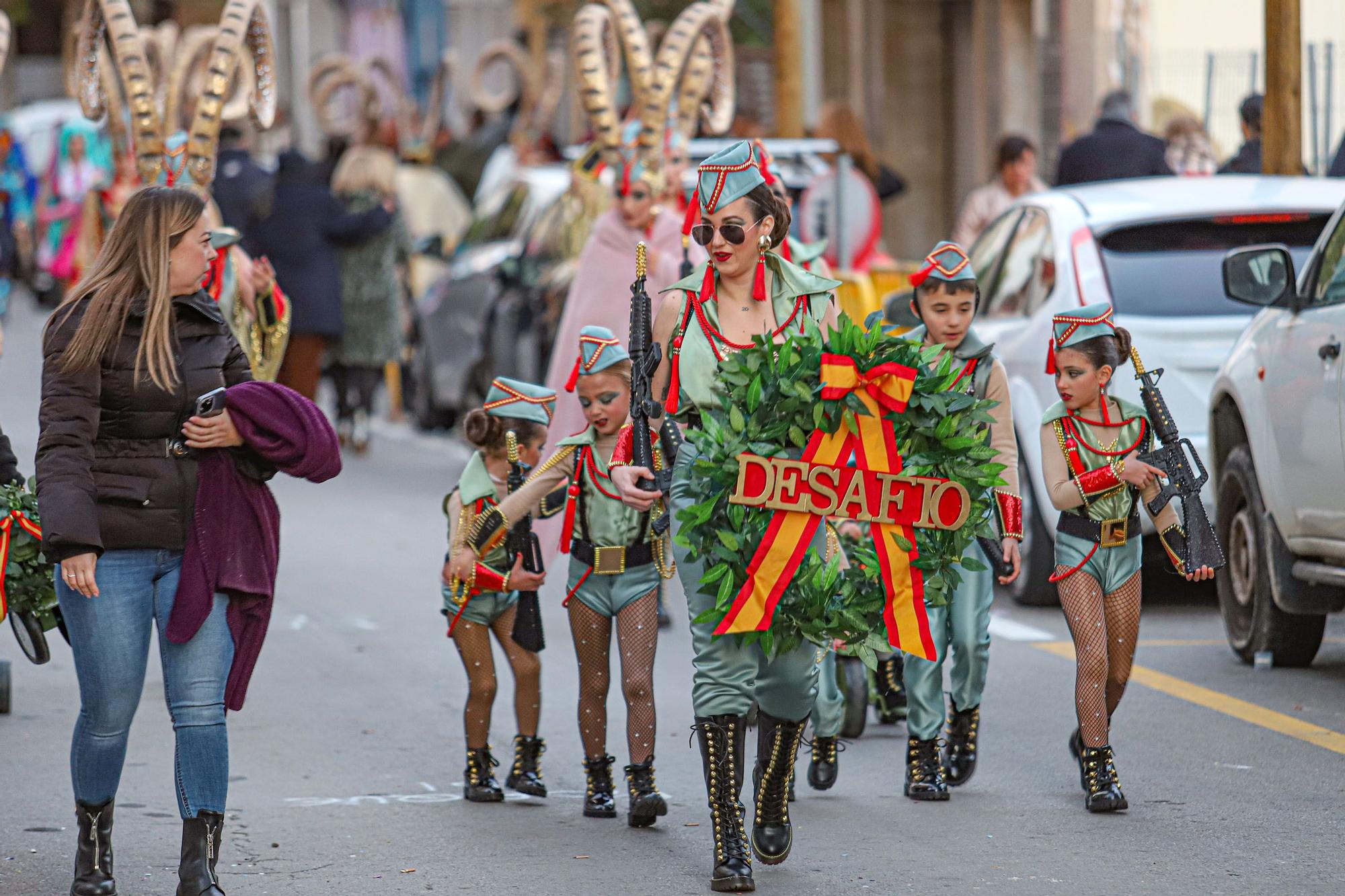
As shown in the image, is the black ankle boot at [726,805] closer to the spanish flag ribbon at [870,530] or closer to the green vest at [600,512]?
the spanish flag ribbon at [870,530]

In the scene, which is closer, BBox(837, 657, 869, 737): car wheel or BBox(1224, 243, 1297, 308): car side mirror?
BBox(837, 657, 869, 737): car wheel

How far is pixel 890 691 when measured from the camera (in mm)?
8430

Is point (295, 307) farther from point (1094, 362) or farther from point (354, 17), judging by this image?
point (354, 17)

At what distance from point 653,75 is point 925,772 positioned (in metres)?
6.78

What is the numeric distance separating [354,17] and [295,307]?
37.7 meters

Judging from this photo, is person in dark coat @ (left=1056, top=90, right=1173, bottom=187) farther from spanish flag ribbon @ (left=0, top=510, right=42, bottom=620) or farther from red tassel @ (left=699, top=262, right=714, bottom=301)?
spanish flag ribbon @ (left=0, top=510, right=42, bottom=620)

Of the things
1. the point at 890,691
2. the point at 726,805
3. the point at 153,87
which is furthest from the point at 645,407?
the point at 153,87

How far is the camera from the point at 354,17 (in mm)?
53875

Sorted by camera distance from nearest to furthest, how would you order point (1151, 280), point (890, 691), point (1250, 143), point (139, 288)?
point (139, 288)
point (890, 691)
point (1151, 280)
point (1250, 143)

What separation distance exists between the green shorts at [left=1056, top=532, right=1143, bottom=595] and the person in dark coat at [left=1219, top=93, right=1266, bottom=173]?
789 cm

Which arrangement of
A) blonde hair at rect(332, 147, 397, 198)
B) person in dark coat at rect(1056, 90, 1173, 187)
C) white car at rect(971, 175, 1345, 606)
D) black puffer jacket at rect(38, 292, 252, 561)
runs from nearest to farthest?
1. black puffer jacket at rect(38, 292, 252, 561)
2. white car at rect(971, 175, 1345, 606)
3. person in dark coat at rect(1056, 90, 1173, 187)
4. blonde hair at rect(332, 147, 397, 198)

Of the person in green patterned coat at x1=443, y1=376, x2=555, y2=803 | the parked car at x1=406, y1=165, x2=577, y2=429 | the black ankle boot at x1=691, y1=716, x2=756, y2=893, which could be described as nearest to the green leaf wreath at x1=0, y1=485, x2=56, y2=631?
the person in green patterned coat at x1=443, y1=376, x2=555, y2=803

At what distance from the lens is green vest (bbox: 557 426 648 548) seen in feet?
23.4

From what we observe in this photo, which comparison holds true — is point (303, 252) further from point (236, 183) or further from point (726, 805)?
point (726, 805)
